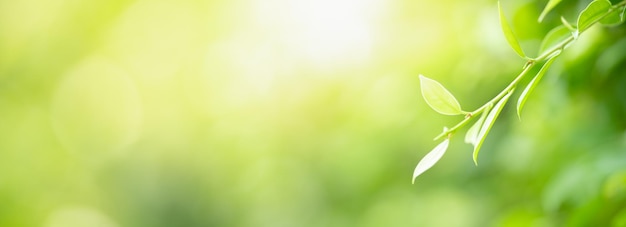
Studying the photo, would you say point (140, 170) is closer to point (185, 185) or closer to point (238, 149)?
point (185, 185)

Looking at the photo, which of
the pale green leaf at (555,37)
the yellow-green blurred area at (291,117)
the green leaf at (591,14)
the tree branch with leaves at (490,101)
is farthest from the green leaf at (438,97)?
the yellow-green blurred area at (291,117)

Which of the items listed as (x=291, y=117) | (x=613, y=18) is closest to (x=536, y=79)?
(x=613, y=18)

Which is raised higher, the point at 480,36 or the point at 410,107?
the point at 410,107

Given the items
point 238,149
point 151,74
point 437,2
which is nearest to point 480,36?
point 437,2

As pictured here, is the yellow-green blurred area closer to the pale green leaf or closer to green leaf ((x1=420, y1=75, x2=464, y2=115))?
the pale green leaf

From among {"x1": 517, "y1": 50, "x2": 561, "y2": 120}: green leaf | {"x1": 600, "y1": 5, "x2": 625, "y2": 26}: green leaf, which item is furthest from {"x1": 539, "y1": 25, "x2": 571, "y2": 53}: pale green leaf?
{"x1": 517, "y1": 50, "x2": 561, "y2": 120}: green leaf

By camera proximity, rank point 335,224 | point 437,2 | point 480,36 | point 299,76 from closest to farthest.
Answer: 1. point 480,36
2. point 437,2
3. point 335,224
4. point 299,76
